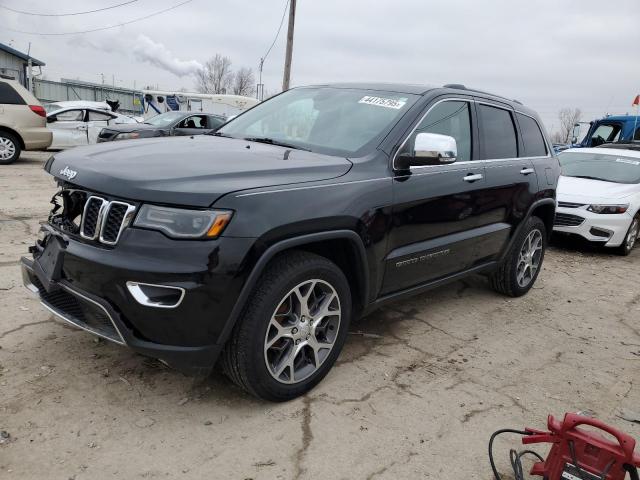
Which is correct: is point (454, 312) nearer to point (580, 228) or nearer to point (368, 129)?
point (368, 129)

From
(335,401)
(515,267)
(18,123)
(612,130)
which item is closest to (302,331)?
(335,401)

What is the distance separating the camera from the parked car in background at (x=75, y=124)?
14.0 metres

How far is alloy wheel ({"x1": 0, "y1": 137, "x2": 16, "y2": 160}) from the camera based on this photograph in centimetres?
1091

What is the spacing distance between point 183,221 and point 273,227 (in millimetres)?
407

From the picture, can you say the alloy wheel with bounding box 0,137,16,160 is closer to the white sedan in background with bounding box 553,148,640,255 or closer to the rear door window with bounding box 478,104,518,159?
the rear door window with bounding box 478,104,518,159

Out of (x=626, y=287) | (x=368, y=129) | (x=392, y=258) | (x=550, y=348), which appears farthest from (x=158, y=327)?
(x=626, y=287)

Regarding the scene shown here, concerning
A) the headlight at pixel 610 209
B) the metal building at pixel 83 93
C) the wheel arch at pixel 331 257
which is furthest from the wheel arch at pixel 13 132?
the metal building at pixel 83 93

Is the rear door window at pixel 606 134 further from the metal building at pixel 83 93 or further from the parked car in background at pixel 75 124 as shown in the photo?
the metal building at pixel 83 93

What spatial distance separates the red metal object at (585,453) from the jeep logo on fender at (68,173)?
2.51m

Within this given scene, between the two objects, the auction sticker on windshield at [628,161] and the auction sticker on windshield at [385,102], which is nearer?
the auction sticker on windshield at [385,102]

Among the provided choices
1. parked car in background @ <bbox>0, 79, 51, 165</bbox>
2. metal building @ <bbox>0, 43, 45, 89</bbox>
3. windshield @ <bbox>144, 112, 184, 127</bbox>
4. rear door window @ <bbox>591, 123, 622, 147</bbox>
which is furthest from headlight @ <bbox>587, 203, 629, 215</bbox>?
metal building @ <bbox>0, 43, 45, 89</bbox>

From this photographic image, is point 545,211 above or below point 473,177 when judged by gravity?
below

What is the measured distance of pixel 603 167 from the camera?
27.0 ft

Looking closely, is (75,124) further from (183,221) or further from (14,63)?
(14,63)
